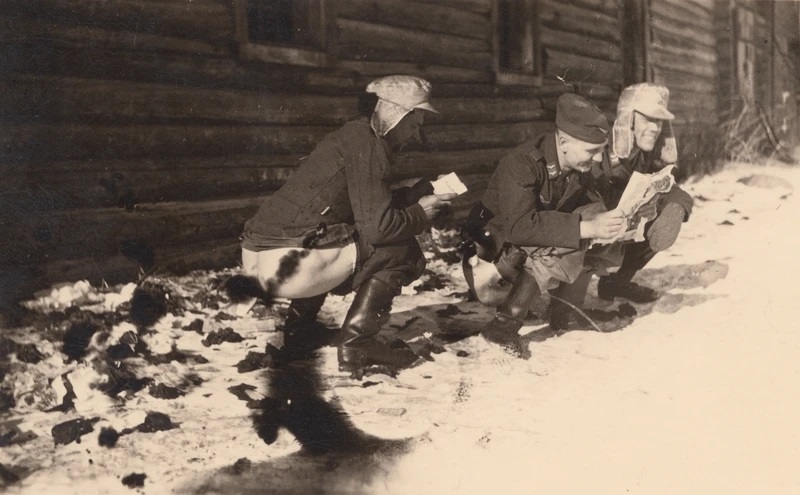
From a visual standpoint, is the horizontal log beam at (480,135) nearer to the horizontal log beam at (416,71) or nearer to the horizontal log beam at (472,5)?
the horizontal log beam at (416,71)

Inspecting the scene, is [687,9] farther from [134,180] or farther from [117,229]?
[117,229]

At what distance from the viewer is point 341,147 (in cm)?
326

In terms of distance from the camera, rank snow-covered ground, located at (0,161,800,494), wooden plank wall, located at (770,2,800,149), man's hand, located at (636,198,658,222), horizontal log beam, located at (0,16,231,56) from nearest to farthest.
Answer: snow-covered ground, located at (0,161,800,494) → man's hand, located at (636,198,658,222) → horizontal log beam, located at (0,16,231,56) → wooden plank wall, located at (770,2,800,149)

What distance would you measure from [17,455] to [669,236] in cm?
354

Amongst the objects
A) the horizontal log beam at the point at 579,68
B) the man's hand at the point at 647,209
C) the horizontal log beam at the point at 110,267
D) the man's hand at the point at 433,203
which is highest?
the horizontal log beam at the point at 579,68

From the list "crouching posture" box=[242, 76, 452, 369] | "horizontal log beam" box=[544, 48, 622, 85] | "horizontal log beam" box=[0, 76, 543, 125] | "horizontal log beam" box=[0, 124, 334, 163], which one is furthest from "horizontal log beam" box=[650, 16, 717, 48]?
"crouching posture" box=[242, 76, 452, 369]

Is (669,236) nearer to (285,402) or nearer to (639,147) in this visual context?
(639,147)

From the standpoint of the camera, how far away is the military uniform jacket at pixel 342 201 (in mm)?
3176

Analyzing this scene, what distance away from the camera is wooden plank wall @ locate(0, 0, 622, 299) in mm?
4059

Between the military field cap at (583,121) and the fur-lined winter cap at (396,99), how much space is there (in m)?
0.71

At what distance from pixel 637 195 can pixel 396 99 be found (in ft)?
4.36

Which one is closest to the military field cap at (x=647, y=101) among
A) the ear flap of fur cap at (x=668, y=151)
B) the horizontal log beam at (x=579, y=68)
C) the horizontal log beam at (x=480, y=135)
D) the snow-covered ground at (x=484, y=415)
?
the ear flap of fur cap at (x=668, y=151)

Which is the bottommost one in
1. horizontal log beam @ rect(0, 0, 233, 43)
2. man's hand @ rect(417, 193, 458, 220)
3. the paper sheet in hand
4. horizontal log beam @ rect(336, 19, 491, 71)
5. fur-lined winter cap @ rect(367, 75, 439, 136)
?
man's hand @ rect(417, 193, 458, 220)

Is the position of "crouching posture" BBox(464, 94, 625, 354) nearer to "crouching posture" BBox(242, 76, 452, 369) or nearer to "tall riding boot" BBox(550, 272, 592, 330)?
"tall riding boot" BBox(550, 272, 592, 330)
